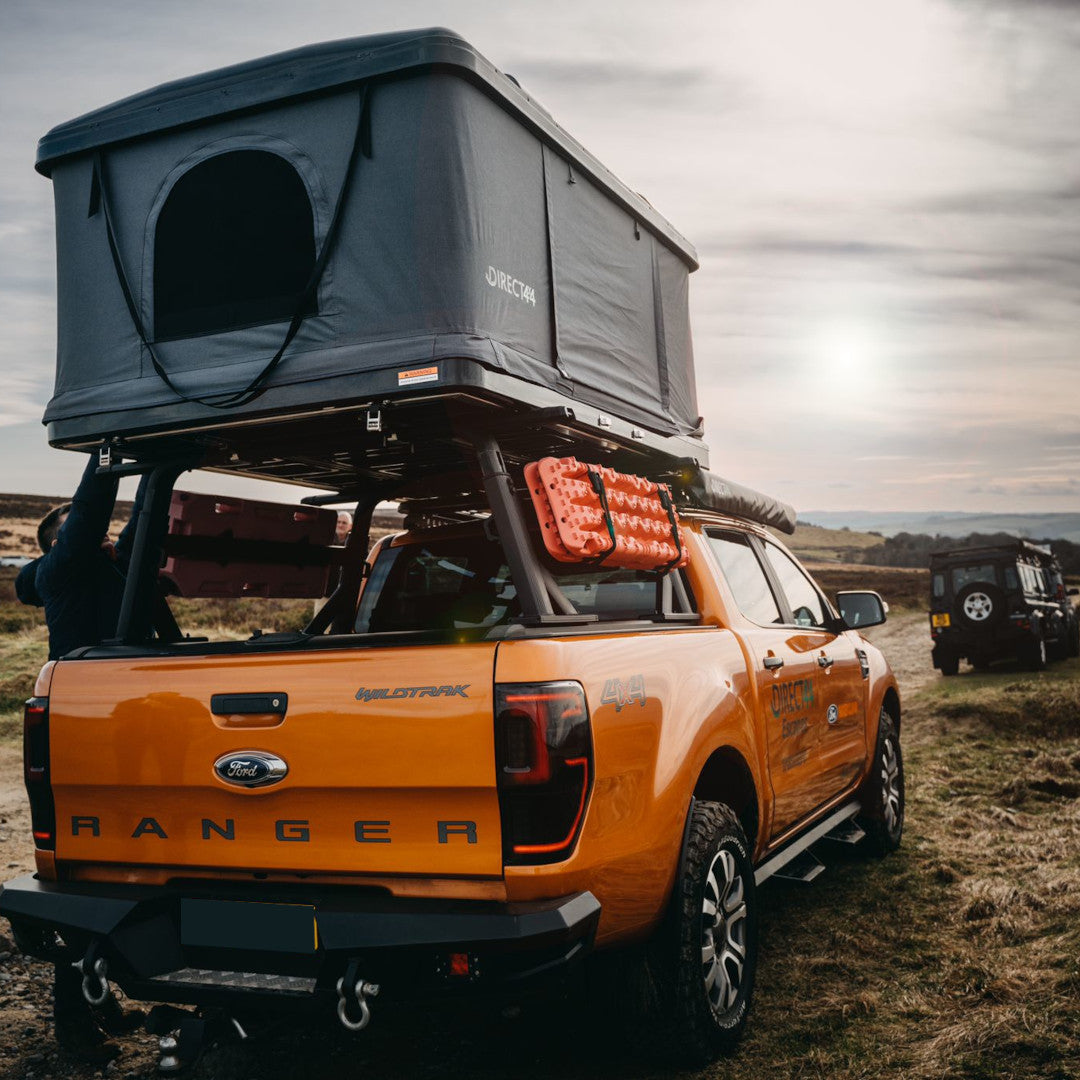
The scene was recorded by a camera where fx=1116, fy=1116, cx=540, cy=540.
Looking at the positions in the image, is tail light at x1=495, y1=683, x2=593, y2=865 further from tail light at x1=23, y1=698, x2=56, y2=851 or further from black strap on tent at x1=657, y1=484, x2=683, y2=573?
tail light at x1=23, y1=698, x2=56, y2=851

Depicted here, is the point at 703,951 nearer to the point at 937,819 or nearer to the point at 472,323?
the point at 472,323

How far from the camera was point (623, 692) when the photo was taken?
3270 mm

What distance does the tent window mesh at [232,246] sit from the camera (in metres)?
3.88

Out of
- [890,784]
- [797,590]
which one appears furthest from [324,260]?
[890,784]

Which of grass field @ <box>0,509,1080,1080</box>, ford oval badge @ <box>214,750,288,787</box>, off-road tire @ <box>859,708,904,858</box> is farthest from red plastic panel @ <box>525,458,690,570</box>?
off-road tire @ <box>859,708,904,858</box>

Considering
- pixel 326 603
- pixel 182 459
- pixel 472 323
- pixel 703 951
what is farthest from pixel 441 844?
pixel 326 603

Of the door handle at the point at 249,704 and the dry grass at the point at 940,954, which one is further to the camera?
the dry grass at the point at 940,954

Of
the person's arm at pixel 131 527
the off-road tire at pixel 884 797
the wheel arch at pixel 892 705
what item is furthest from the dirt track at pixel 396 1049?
the wheel arch at pixel 892 705

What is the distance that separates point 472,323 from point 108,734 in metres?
1.71

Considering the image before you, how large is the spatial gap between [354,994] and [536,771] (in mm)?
743

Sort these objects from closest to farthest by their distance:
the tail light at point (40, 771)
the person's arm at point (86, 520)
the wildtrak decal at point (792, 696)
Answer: the tail light at point (40, 771) < the wildtrak decal at point (792, 696) < the person's arm at point (86, 520)

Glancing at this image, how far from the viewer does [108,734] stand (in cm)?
→ 343

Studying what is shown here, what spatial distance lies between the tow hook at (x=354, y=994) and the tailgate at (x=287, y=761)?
29cm

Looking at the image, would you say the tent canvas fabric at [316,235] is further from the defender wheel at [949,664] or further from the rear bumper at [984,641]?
the defender wheel at [949,664]
